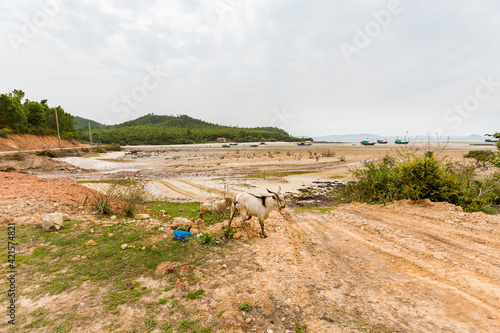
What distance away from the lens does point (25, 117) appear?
45375mm

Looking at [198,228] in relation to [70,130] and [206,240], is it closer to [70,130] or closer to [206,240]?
[206,240]

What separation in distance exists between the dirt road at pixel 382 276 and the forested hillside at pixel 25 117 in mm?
58363

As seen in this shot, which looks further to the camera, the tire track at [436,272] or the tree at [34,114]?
the tree at [34,114]

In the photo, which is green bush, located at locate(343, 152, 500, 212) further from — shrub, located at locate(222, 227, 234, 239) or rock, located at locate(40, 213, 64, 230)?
rock, located at locate(40, 213, 64, 230)

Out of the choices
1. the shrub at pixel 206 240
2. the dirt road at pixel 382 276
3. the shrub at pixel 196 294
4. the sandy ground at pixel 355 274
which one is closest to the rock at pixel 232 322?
the sandy ground at pixel 355 274

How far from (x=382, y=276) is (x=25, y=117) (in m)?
69.1

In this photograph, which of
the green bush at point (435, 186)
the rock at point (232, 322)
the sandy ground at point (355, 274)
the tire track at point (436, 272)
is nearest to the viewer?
the rock at point (232, 322)

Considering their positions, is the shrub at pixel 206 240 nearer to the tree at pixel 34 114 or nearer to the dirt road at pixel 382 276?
the dirt road at pixel 382 276

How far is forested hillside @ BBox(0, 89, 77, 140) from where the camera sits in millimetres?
41188

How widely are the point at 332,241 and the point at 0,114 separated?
64.9 m

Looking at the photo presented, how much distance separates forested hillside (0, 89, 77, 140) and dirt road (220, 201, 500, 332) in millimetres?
58363

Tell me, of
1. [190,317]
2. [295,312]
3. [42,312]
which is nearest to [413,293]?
[295,312]

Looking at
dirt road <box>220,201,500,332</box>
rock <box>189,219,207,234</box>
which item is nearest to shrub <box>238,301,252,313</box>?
dirt road <box>220,201,500,332</box>

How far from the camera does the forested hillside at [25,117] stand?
135 feet
